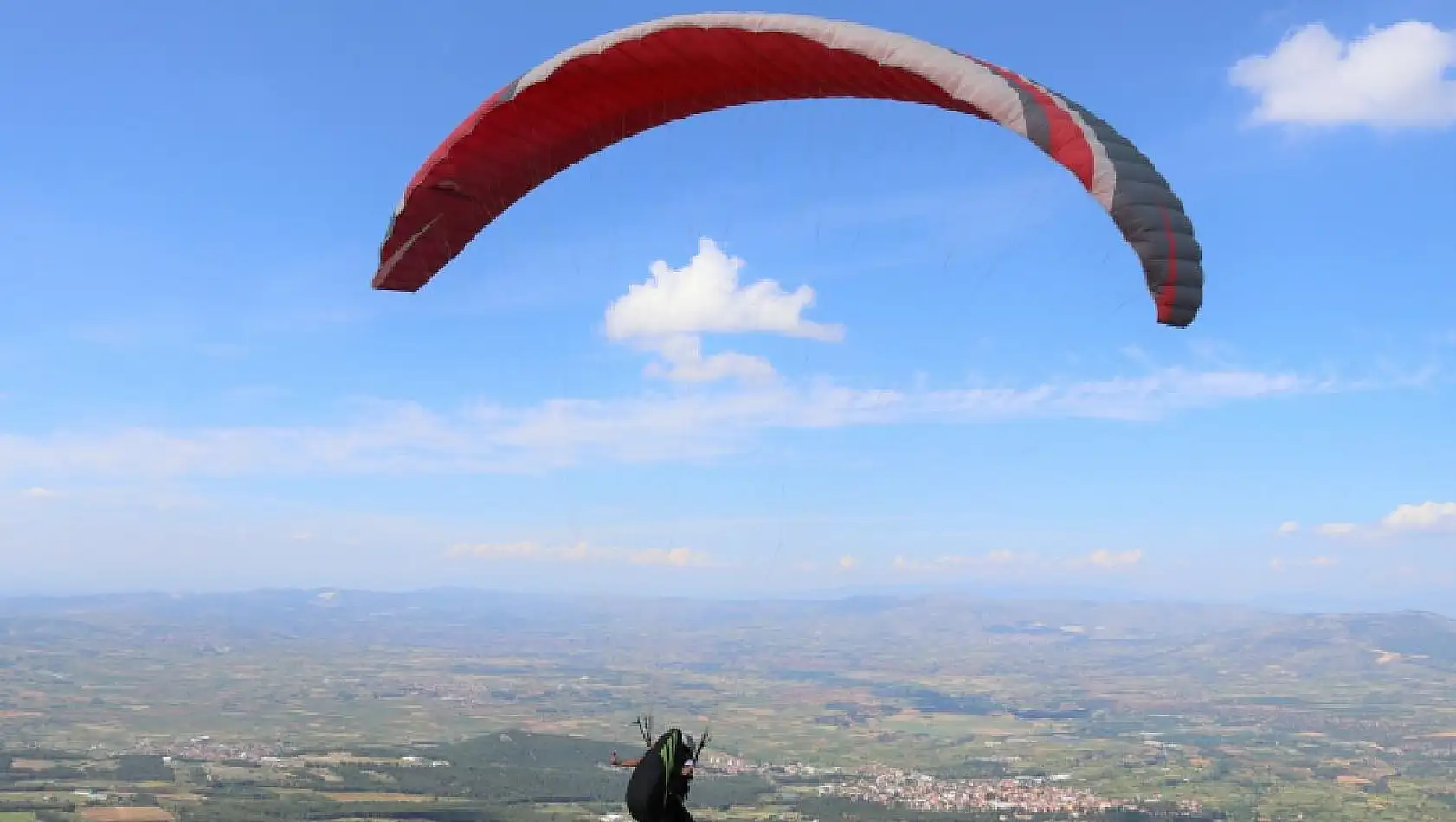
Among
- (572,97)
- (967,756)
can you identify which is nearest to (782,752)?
(967,756)

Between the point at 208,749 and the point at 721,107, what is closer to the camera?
the point at 721,107

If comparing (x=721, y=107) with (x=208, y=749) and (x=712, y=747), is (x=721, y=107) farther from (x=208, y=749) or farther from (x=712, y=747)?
(x=208, y=749)

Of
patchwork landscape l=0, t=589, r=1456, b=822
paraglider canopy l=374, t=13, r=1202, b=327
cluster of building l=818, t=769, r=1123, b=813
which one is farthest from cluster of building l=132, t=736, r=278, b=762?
paraglider canopy l=374, t=13, r=1202, b=327

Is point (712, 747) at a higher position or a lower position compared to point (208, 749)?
higher

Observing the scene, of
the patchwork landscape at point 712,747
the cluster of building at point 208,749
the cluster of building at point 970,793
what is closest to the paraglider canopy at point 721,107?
the patchwork landscape at point 712,747

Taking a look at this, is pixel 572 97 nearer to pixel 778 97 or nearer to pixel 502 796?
pixel 778 97

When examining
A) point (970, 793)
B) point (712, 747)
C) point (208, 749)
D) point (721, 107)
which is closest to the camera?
point (721, 107)

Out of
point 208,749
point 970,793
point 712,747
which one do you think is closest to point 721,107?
point 970,793

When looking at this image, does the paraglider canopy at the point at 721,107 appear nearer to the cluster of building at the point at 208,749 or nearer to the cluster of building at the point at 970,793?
the cluster of building at the point at 970,793
